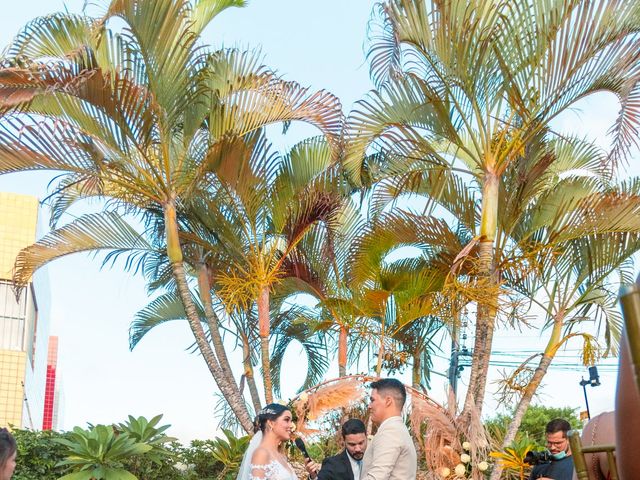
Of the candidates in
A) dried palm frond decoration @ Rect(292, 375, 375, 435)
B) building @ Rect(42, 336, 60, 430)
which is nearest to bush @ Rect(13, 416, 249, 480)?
dried palm frond decoration @ Rect(292, 375, 375, 435)

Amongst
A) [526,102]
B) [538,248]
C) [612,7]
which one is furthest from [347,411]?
[612,7]

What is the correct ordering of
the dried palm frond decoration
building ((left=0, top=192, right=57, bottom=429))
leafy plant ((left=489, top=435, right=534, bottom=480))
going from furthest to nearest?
1. building ((left=0, top=192, right=57, bottom=429))
2. the dried palm frond decoration
3. leafy plant ((left=489, top=435, right=534, bottom=480))

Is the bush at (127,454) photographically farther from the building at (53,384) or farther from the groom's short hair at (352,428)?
the building at (53,384)

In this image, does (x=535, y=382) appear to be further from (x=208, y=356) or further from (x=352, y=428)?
(x=352, y=428)

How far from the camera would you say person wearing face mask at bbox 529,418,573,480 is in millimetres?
6840

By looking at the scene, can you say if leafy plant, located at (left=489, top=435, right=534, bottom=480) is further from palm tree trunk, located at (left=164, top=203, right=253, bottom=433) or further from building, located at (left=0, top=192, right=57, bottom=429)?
building, located at (left=0, top=192, right=57, bottom=429)

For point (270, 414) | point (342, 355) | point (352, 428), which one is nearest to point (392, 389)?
point (270, 414)

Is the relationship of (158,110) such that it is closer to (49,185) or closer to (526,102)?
(49,185)

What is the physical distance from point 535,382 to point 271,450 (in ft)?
18.2

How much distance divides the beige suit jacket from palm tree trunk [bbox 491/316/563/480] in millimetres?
5944

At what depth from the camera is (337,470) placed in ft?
25.5

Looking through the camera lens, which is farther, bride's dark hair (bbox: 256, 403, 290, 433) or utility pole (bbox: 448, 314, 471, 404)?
utility pole (bbox: 448, 314, 471, 404)

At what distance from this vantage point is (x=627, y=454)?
0.88 metres

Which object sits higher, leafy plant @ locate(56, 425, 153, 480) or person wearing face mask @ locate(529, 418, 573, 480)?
leafy plant @ locate(56, 425, 153, 480)
